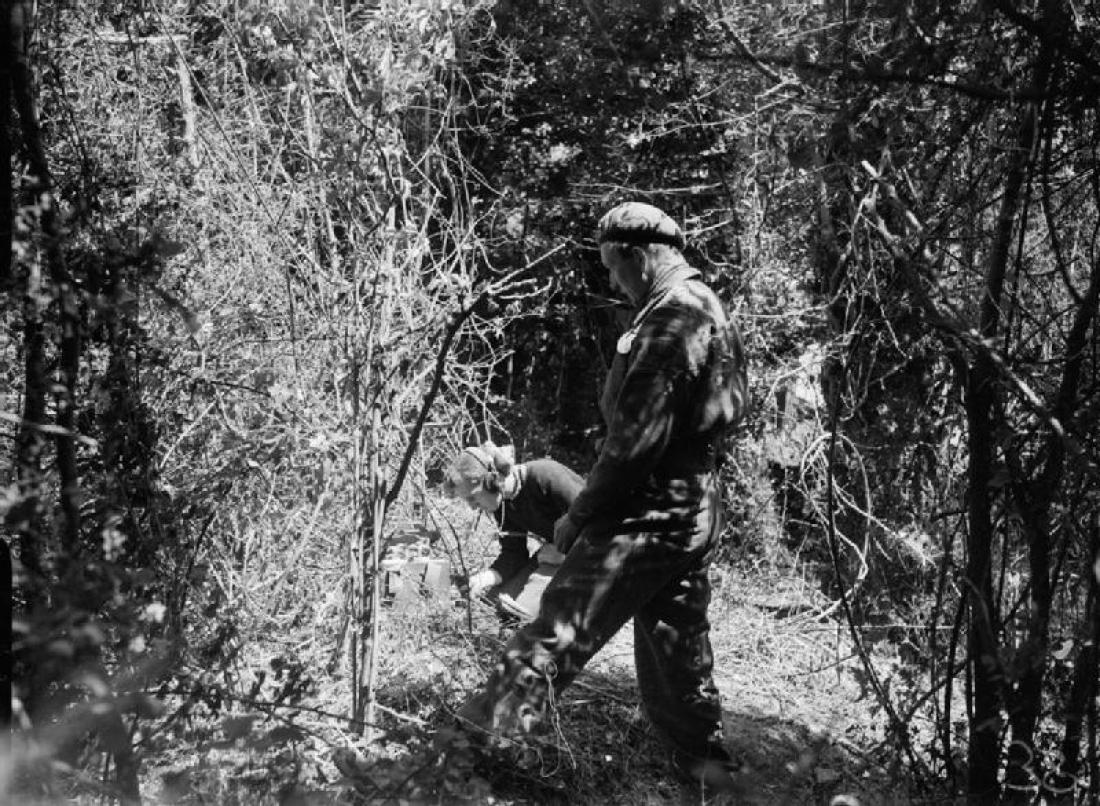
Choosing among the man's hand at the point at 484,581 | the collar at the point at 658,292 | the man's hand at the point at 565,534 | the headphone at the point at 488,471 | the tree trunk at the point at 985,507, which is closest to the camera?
the tree trunk at the point at 985,507

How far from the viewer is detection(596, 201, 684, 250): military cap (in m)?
4.17

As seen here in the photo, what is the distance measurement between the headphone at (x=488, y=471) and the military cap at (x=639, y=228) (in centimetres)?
193

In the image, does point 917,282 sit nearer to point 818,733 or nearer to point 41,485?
point 41,485

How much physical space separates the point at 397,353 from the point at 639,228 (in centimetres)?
90

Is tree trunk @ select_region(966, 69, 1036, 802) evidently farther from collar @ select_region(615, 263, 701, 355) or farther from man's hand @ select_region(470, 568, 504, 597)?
man's hand @ select_region(470, 568, 504, 597)

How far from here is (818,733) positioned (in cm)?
545

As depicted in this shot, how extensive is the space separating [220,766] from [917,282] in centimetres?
219

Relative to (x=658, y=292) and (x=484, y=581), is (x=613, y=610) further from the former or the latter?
(x=484, y=581)

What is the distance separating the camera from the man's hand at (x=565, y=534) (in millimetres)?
4141

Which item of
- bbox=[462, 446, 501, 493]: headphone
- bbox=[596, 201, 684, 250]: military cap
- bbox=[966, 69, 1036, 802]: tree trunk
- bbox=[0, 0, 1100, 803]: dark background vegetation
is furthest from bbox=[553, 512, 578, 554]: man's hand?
bbox=[462, 446, 501, 493]: headphone

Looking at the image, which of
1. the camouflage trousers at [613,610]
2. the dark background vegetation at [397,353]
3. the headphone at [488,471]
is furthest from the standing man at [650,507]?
the headphone at [488,471]

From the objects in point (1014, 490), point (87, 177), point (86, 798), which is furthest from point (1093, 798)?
point (87, 177)

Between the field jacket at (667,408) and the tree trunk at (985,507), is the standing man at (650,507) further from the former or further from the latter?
the tree trunk at (985,507)

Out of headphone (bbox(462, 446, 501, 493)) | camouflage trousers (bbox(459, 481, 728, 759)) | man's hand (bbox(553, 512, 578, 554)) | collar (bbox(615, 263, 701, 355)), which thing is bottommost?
camouflage trousers (bbox(459, 481, 728, 759))
